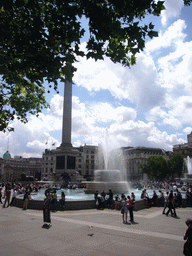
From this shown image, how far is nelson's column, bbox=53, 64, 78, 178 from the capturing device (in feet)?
209

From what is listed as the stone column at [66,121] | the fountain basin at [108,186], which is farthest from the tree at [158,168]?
the fountain basin at [108,186]

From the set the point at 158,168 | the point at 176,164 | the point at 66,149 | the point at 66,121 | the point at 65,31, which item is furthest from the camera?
the point at 158,168

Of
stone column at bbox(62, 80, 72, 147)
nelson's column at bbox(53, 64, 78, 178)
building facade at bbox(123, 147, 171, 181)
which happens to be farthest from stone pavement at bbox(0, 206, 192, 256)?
building facade at bbox(123, 147, 171, 181)

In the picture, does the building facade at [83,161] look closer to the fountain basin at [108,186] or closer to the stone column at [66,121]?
the stone column at [66,121]

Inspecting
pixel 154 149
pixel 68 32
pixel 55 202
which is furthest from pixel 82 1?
pixel 154 149

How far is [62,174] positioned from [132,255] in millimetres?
53028

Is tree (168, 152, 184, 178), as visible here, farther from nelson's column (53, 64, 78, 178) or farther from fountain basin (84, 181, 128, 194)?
fountain basin (84, 181, 128, 194)

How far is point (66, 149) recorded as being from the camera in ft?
210

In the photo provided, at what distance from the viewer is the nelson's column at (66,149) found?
63.7 metres

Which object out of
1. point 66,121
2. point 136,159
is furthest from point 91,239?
point 136,159

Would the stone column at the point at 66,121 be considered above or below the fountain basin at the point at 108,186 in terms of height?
above

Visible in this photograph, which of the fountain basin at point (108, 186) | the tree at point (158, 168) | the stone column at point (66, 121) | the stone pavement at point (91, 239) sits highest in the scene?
the stone column at point (66, 121)

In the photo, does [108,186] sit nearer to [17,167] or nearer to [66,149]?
[66,149]

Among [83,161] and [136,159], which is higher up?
[136,159]
